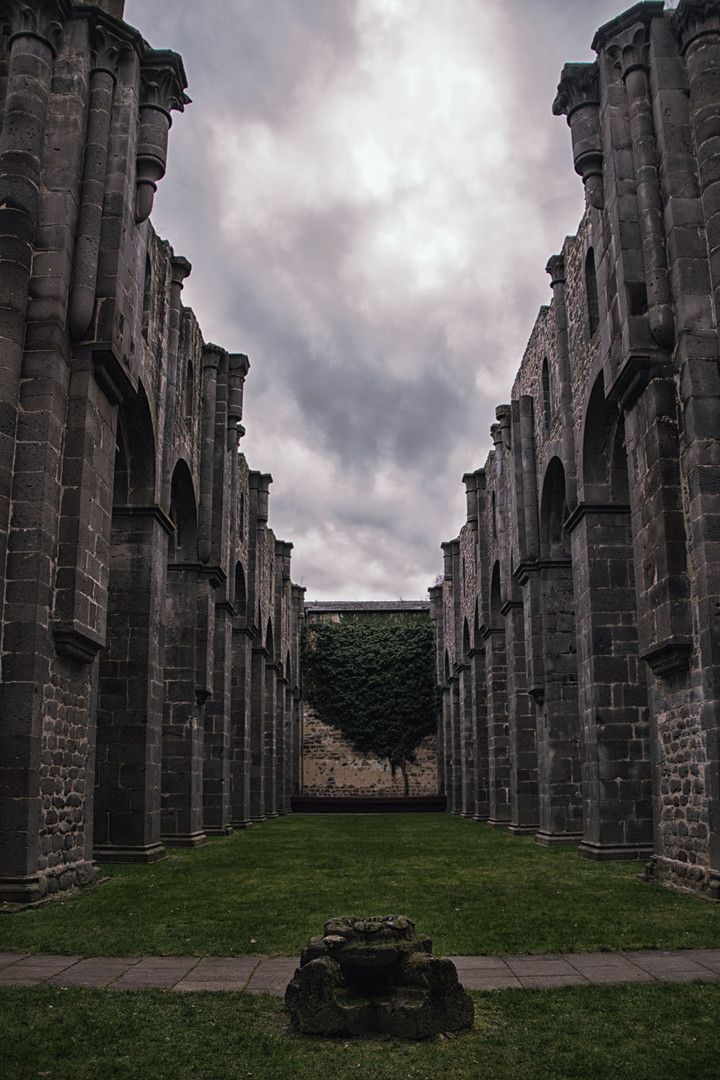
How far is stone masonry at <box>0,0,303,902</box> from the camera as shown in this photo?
8625 mm

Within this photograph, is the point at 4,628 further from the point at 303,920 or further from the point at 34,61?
the point at 34,61

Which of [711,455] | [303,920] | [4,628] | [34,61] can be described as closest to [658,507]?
[711,455]

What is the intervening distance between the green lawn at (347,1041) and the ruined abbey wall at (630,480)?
13.6 feet

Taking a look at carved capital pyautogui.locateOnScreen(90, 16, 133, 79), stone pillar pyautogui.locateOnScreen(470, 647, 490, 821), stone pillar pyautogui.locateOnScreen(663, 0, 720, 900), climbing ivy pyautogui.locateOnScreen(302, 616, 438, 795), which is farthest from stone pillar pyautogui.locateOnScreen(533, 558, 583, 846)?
climbing ivy pyautogui.locateOnScreen(302, 616, 438, 795)

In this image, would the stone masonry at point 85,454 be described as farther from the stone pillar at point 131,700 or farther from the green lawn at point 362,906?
the green lawn at point 362,906

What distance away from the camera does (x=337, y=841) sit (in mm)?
15797

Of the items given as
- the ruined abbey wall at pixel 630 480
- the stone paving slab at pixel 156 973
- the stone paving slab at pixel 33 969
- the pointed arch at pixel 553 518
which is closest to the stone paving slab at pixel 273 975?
the stone paving slab at pixel 156 973

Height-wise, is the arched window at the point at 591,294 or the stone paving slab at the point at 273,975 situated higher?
the arched window at the point at 591,294

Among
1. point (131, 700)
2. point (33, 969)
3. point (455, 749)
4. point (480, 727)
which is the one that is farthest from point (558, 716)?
point (455, 749)

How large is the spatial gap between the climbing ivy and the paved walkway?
31595 mm

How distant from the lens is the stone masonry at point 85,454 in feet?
28.3

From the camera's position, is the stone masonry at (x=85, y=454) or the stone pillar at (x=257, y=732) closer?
the stone masonry at (x=85, y=454)

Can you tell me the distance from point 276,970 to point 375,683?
3241 centimetres

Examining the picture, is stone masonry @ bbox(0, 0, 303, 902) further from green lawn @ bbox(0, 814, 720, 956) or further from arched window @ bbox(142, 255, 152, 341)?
green lawn @ bbox(0, 814, 720, 956)
